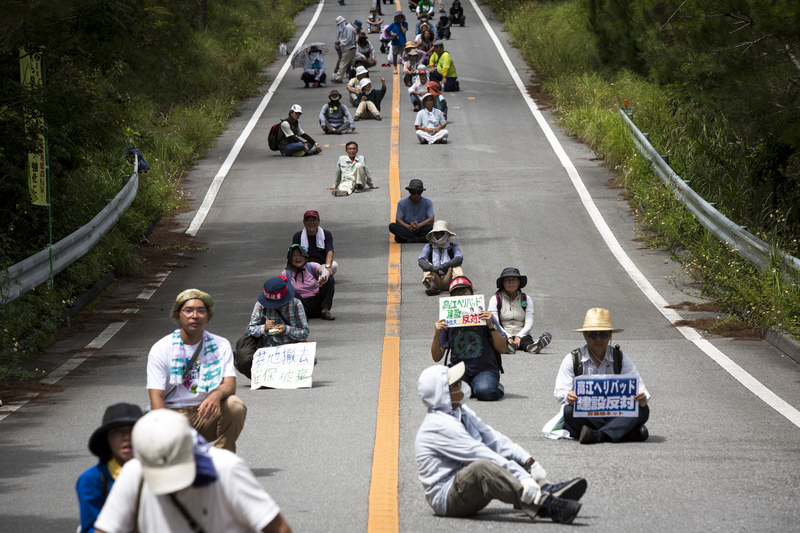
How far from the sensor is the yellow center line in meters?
6.19

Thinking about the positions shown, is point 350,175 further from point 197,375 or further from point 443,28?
point 443,28

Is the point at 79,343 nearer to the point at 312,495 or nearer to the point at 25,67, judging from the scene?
the point at 25,67

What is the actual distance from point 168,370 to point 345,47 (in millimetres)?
28015

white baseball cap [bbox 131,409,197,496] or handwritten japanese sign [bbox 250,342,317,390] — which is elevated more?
white baseball cap [bbox 131,409,197,496]

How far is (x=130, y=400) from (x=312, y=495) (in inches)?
142

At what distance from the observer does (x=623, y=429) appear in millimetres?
7930

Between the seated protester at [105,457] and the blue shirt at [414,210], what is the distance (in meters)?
13.2

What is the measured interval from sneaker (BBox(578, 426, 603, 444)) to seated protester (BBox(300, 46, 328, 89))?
26087mm

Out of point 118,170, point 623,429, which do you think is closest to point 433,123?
point 118,170

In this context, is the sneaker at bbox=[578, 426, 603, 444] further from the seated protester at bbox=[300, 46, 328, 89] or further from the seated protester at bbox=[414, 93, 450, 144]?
the seated protester at bbox=[300, 46, 328, 89]

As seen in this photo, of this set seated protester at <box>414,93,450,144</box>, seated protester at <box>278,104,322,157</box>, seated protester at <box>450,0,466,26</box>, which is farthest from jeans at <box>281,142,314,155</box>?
seated protester at <box>450,0,466,26</box>

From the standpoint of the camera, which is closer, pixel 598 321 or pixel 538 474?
pixel 538 474

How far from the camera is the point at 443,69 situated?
101 ft

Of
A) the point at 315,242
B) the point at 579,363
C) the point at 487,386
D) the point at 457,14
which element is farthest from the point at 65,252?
the point at 457,14
